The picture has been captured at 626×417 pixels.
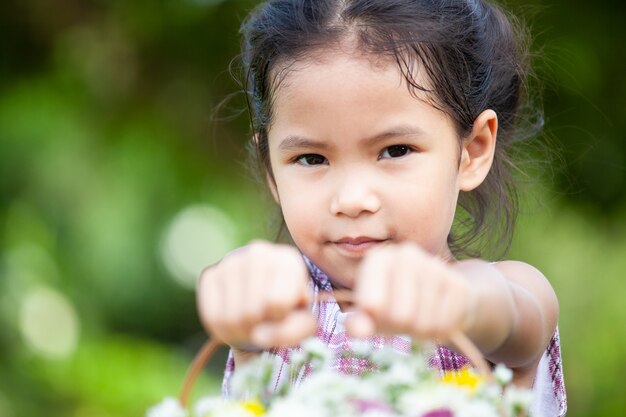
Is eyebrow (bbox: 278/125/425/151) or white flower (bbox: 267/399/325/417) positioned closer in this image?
white flower (bbox: 267/399/325/417)

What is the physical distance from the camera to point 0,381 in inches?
169

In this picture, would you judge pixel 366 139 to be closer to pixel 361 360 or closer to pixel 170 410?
pixel 361 360

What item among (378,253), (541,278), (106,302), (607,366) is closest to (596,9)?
(607,366)

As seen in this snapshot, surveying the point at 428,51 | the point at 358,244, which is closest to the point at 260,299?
the point at 358,244

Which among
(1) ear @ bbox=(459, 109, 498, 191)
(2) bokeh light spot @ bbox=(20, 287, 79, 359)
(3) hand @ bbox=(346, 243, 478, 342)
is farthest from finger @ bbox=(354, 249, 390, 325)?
(2) bokeh light spot @ bbox=(20, 287, 79, 359)

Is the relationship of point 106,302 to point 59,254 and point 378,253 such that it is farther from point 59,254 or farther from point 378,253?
point 378,253

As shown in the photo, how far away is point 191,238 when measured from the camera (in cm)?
423

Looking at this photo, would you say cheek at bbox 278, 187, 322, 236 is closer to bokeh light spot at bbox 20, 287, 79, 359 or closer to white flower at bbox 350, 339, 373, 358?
white flower at bbox 350, 339, 373, 358

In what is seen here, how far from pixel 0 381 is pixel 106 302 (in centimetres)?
52

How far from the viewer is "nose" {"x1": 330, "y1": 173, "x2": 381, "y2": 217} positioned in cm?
183

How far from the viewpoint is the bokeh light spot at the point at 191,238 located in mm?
4184

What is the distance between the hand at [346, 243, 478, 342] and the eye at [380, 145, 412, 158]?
0.55 metres

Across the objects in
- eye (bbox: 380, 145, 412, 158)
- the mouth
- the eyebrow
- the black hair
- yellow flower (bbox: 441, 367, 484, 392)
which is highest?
the black hair

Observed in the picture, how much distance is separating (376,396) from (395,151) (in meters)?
0.59
